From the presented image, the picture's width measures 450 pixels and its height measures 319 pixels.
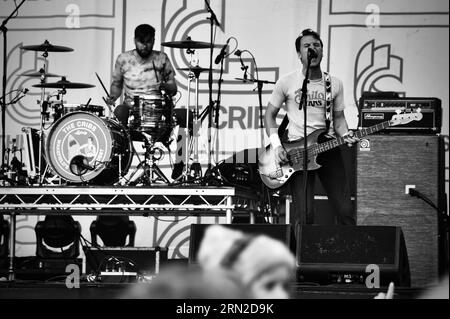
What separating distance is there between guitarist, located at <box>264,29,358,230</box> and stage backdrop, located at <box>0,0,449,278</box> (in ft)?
6.79

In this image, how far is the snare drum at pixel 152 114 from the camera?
26.6ft

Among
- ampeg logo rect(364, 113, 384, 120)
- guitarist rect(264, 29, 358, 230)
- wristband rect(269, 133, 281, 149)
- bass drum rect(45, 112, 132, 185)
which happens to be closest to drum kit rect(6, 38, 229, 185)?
bass drum rect(45, 112, 132, 185)

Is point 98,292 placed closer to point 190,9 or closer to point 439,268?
point 439,268

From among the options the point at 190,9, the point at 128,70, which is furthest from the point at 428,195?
the point at 190,9

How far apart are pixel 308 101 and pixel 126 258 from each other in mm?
2164

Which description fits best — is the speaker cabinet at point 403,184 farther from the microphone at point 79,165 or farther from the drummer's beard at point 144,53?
the drummer's beard at point 144,53

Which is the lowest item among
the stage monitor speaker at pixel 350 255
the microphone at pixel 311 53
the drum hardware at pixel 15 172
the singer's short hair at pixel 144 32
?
the stage monitor speaker at pixel 350 255

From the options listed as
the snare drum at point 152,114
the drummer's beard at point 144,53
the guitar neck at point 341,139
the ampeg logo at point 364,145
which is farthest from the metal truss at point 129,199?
the drummer's beard at point 144,53

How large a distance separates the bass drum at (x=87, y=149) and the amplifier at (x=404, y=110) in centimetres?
227

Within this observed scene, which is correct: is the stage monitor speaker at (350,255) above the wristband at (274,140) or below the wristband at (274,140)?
below

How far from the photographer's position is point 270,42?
378 inches
